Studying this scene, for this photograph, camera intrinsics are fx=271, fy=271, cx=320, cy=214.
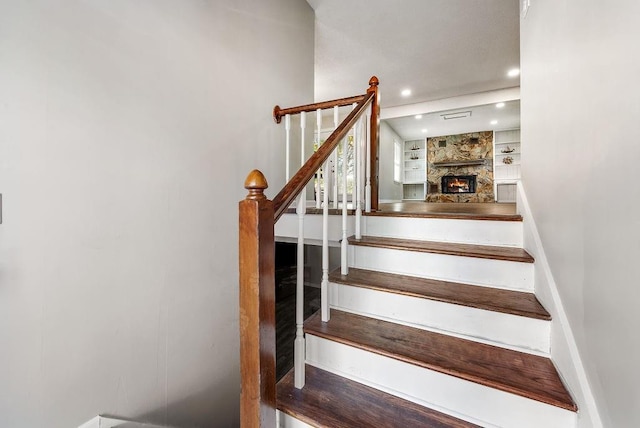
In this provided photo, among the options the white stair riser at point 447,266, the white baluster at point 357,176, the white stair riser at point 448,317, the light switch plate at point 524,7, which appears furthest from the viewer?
the white baluster at point 357,176

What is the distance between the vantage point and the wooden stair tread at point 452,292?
1.15 m

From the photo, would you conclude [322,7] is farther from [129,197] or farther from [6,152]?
[6,152]

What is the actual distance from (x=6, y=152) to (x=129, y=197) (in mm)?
401

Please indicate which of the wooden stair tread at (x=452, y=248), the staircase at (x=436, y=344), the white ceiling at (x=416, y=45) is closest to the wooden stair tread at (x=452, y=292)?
the staircase at (x=436, y=344)

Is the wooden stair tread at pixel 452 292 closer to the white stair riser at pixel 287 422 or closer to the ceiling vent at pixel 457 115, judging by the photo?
the white stair riser at pixel 287 422

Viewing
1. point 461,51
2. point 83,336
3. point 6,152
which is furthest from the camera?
point 461,51

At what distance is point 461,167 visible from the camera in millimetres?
8086

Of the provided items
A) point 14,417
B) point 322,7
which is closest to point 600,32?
point 14,417

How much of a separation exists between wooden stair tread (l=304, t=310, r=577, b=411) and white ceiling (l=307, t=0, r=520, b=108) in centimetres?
293

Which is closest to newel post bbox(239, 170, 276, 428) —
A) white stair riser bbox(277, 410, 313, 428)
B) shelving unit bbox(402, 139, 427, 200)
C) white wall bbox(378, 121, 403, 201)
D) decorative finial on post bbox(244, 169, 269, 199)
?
decorative finial on post bbox(244, 169, 269, 199)

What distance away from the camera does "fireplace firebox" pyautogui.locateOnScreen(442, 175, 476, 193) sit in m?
8.00

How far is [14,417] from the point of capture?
0.94 metres

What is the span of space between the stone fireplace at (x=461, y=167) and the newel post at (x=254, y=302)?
8.34m

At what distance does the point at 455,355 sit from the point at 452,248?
2.07 ft
